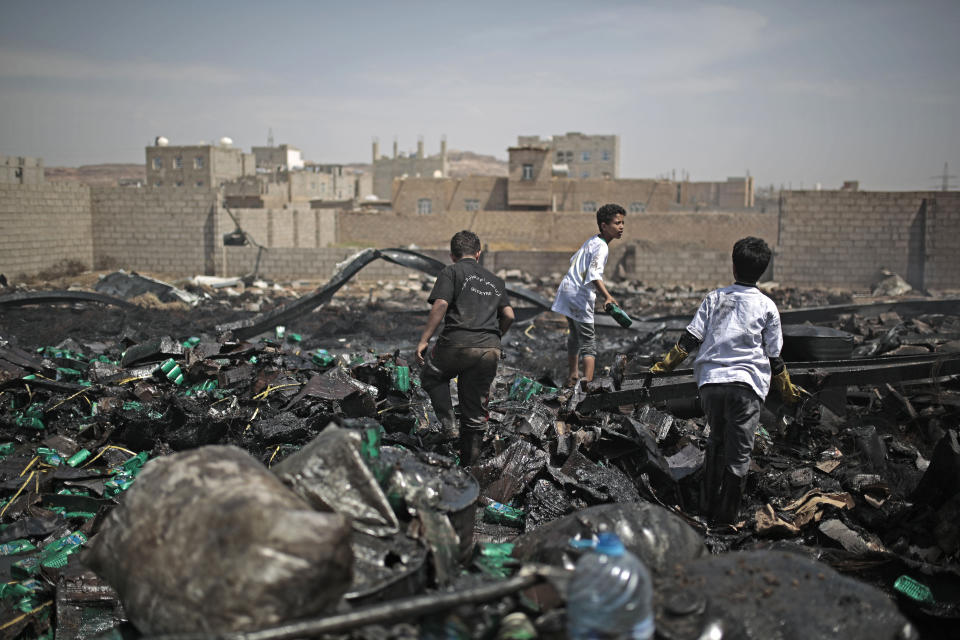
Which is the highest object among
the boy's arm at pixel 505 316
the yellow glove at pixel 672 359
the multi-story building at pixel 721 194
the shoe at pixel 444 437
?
the multi-story building at pixel 721 194

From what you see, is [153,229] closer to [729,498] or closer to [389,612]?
[729,498]

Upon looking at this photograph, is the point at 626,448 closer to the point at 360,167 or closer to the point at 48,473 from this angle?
the point at 48,473

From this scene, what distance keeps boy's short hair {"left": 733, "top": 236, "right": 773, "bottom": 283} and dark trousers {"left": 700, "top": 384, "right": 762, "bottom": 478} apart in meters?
0.60

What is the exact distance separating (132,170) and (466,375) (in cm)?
9957

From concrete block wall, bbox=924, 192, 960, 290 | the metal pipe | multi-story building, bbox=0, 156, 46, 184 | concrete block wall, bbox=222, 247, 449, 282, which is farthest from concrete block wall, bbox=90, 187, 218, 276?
the metal pipe

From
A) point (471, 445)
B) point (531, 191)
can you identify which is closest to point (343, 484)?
point (471, 445)

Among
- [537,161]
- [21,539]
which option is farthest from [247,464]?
[537,161]

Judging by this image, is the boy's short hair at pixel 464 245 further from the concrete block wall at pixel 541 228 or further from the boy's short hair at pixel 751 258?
the concrete block wall at pixel 541 228

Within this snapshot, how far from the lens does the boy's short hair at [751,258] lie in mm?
3672

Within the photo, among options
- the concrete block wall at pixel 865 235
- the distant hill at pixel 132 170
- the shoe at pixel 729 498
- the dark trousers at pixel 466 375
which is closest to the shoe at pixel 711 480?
the shoe at pixel 729 498

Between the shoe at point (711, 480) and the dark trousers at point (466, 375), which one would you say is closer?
the shoe at point (711, 480)

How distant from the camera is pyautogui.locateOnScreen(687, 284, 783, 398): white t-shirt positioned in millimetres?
3688

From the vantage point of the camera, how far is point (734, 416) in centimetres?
371

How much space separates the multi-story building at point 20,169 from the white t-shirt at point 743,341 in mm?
21883
